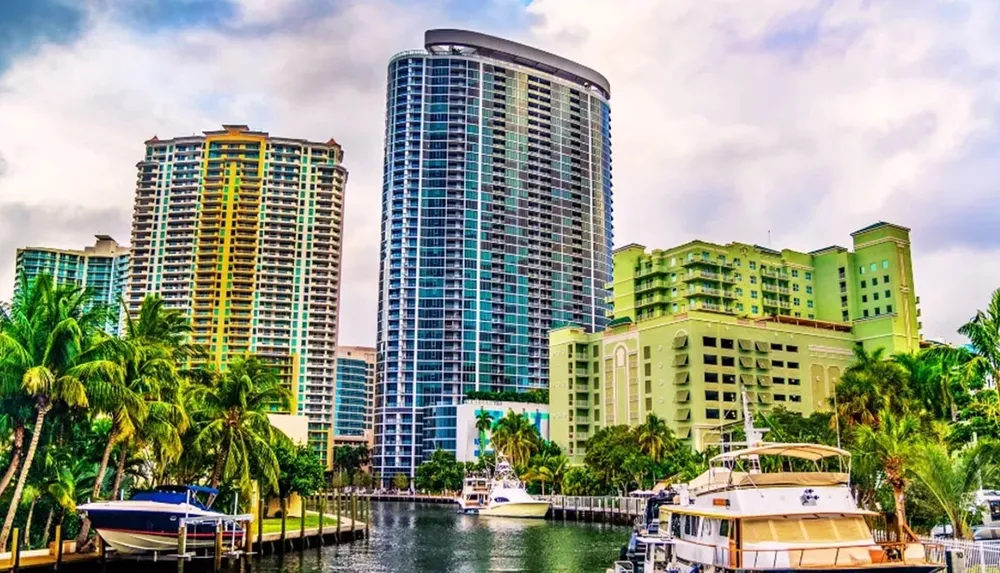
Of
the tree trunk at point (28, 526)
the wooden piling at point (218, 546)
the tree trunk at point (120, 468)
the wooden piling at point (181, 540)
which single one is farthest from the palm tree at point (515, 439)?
the tree trunk at point (28, 526)

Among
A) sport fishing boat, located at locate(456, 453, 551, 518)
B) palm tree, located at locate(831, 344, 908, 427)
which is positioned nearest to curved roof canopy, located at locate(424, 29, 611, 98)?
sport fishing boat, located at locate(456, 453, 551, 518)

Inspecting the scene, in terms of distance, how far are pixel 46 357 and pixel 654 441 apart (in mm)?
75284

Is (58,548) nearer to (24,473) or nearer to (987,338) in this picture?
(24,473)

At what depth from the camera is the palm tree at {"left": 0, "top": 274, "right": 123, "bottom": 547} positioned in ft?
112

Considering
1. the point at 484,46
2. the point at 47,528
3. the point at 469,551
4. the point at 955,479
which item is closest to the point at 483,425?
the point at 484,46

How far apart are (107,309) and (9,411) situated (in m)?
6.15

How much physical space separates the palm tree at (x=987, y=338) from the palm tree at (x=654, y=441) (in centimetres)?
6351

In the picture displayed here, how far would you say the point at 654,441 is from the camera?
99.0 metres

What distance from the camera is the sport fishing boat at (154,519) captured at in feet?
126

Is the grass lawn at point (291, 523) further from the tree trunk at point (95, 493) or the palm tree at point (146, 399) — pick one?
the tree trunk at point (95, 493)

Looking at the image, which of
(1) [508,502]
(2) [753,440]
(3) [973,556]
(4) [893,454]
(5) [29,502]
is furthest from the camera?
(1) [508,502]

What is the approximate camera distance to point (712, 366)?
110 metres

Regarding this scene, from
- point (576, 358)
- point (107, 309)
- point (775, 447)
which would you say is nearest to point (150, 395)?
point (107, 309)

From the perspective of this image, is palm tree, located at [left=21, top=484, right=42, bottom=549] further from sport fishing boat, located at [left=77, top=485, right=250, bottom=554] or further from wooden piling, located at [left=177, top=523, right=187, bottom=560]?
wooden piling, located at [left=177, top=523, right=187, bottom=560]
